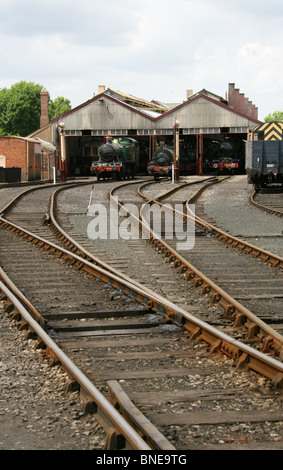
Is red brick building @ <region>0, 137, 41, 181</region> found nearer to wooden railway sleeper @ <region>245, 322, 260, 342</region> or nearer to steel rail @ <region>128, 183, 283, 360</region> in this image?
steel rail @ <region>128, 183, 283, 360</region>

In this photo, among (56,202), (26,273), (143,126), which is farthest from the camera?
(143,126)

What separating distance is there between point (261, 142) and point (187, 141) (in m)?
29.1

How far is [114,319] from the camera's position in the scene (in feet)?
22.5

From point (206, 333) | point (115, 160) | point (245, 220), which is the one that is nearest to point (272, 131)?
point (245, 220)

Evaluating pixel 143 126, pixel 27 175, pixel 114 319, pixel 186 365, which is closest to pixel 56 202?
pixel 114 319

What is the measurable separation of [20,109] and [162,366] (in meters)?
104

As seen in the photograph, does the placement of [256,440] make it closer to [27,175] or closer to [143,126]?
[27,175]

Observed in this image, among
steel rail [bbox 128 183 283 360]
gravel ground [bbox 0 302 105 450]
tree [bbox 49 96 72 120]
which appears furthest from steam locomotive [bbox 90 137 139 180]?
tree [bbox 49 96 72 120]

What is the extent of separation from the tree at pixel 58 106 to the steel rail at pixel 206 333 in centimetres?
11653

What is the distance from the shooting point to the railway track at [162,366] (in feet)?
13.3

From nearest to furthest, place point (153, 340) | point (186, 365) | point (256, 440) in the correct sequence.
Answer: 1. point (256, 440)
2. point (186, 365)
3. point (153, 340)

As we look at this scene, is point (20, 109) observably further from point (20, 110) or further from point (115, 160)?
point (115, 160)

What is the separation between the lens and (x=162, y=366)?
529 cm

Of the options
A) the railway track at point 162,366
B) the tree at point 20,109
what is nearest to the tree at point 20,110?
the tree at point 20,109
